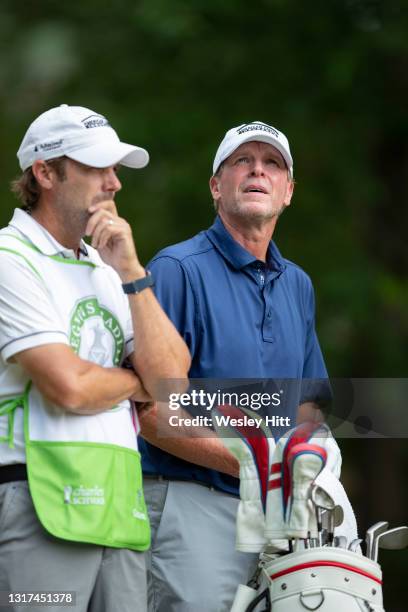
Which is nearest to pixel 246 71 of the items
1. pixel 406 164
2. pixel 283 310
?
pixel 406 164

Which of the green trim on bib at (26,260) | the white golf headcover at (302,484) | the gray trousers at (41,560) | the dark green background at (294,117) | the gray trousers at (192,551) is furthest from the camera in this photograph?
the dark green background at (294,117)

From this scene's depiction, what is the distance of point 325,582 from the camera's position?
3.37 meters

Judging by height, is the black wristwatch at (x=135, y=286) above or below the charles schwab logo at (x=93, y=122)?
below

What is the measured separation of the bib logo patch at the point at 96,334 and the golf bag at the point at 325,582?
0.78m

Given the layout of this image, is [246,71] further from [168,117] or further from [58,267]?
[58,267]

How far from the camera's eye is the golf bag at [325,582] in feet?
11.0

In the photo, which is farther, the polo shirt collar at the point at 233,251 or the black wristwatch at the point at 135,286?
the polo shirt collar at the point at 233,251

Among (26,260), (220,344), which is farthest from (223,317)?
(26,260)

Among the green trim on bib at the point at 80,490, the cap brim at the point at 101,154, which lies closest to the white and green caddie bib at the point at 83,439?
the green trim on bib at the point at 80,490

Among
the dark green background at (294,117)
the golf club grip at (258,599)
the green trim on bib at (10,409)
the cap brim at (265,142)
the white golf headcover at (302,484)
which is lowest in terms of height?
the golf club grip at (258,599)

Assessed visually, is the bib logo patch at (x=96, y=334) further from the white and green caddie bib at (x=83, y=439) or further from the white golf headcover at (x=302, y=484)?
the white golf headcover at (x=302, y=484)

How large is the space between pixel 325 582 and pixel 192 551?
0.89 metres

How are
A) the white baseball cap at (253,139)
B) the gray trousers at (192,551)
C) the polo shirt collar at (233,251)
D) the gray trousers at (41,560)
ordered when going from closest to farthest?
the gray trousers at (41,560) → the gray trousers at (192,551) → the polo shirt collar at (233,251) → the white baseball cap at (253,139)

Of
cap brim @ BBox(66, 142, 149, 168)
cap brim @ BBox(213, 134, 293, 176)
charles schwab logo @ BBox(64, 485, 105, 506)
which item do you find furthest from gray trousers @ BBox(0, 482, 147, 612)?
cap brim @ BBox(213, 134, 293, 176)
